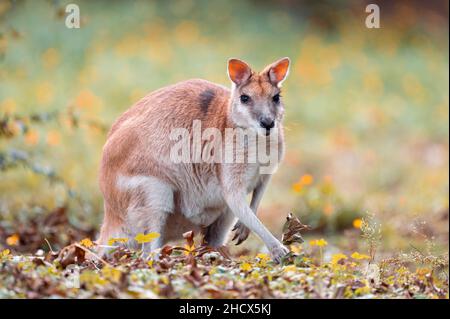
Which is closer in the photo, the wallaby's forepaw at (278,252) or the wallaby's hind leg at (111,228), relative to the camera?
the wallaby's forepaw at (278,252)

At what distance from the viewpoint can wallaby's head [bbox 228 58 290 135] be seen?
566 cm

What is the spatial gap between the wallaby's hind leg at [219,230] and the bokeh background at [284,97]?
110 centimetres

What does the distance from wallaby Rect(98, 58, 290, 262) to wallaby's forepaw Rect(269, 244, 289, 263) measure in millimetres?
186

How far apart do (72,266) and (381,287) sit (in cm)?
189

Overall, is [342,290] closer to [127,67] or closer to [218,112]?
[218,112]

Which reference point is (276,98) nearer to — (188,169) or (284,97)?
(188,169)

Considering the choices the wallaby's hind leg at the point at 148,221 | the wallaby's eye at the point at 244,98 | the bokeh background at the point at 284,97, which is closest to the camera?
the wallaby's eye at the point at 244,98

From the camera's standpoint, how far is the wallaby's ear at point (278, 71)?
582 centimetres

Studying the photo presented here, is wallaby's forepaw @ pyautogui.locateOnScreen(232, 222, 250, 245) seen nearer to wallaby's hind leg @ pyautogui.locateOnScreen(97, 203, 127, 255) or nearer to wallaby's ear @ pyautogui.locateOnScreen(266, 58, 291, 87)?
wallaby's hind leg @ pyautogui.locateOnScreen(97, 203, 127, 255)

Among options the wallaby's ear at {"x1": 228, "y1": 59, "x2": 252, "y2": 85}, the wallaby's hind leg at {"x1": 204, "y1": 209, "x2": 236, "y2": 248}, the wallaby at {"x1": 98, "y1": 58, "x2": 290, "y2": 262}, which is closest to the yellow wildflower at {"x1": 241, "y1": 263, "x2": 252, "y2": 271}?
the wallaby at {"x1": 98, "y1": 58, "x2": 290, "y2": 262}

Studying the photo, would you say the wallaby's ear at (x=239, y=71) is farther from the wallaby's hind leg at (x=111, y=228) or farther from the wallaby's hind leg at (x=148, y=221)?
the wallaby's hind leg at (x=111, y=228)

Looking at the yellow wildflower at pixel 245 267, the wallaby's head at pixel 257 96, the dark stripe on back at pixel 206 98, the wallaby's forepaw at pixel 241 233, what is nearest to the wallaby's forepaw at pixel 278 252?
the yellow wildflower at pixel 245 267

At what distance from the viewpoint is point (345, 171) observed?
1114 centimetres

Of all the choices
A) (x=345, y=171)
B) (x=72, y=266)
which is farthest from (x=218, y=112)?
(x=345, y=171)
